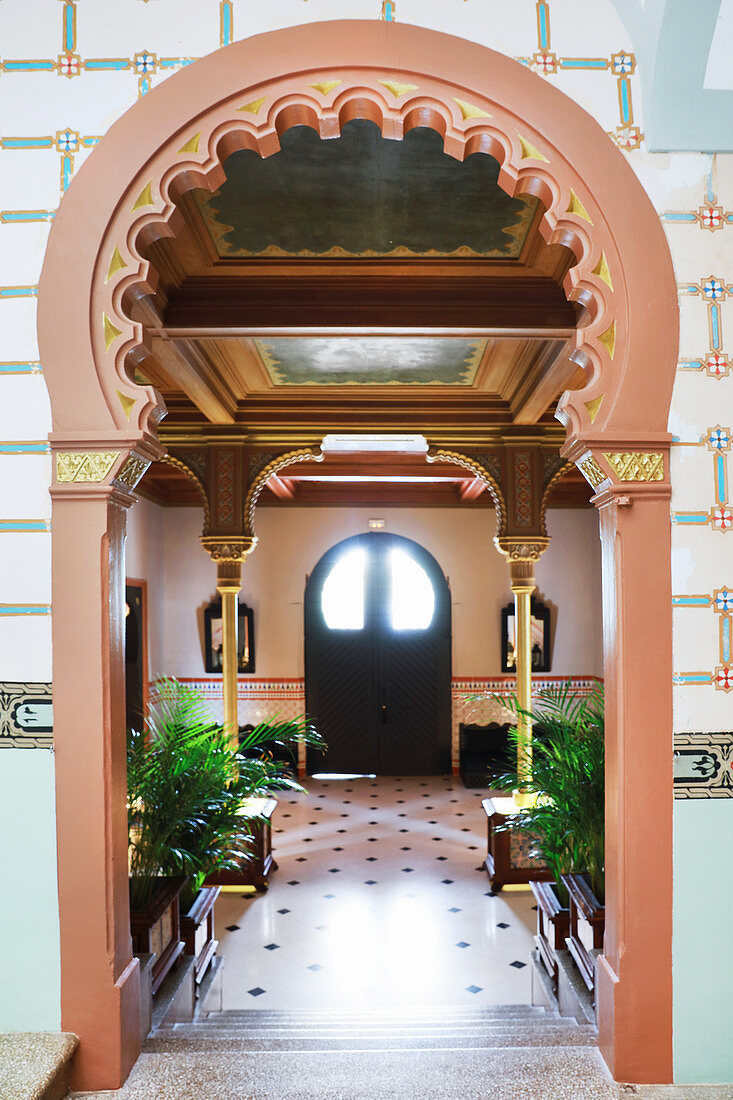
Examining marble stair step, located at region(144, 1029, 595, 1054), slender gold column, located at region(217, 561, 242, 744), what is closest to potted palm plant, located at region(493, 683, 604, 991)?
marble stair step, located at region(144, 1029, 595, 1054)

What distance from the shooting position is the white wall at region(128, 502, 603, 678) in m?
11.2

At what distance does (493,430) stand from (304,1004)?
4.61m

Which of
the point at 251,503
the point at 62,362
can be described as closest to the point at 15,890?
the point at 62,362

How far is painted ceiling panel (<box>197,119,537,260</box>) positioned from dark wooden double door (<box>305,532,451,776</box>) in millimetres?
7225

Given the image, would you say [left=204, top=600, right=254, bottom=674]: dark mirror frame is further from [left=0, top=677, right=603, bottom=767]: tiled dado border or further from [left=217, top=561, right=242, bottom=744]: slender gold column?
[left=217, top=561, right=242, bottom=744]: slender gold column

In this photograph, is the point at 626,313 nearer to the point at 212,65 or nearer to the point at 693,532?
the point at 693,532

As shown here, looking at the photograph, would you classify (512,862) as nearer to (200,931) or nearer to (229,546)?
(200,931)

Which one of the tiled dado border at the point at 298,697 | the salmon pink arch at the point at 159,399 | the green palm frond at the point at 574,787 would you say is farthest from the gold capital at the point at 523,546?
the salmon pink arch at the point at 159,399

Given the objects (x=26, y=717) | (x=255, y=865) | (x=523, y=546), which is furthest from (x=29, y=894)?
(x=523, y=546)

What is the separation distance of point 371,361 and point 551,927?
3.74 metres

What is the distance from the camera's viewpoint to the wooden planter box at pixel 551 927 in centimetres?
418

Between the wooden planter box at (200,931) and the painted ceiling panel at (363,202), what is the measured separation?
11.2 feet

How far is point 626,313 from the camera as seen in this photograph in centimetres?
263

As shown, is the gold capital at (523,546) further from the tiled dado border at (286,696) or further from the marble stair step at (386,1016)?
the tiled dado border at (286,696)
